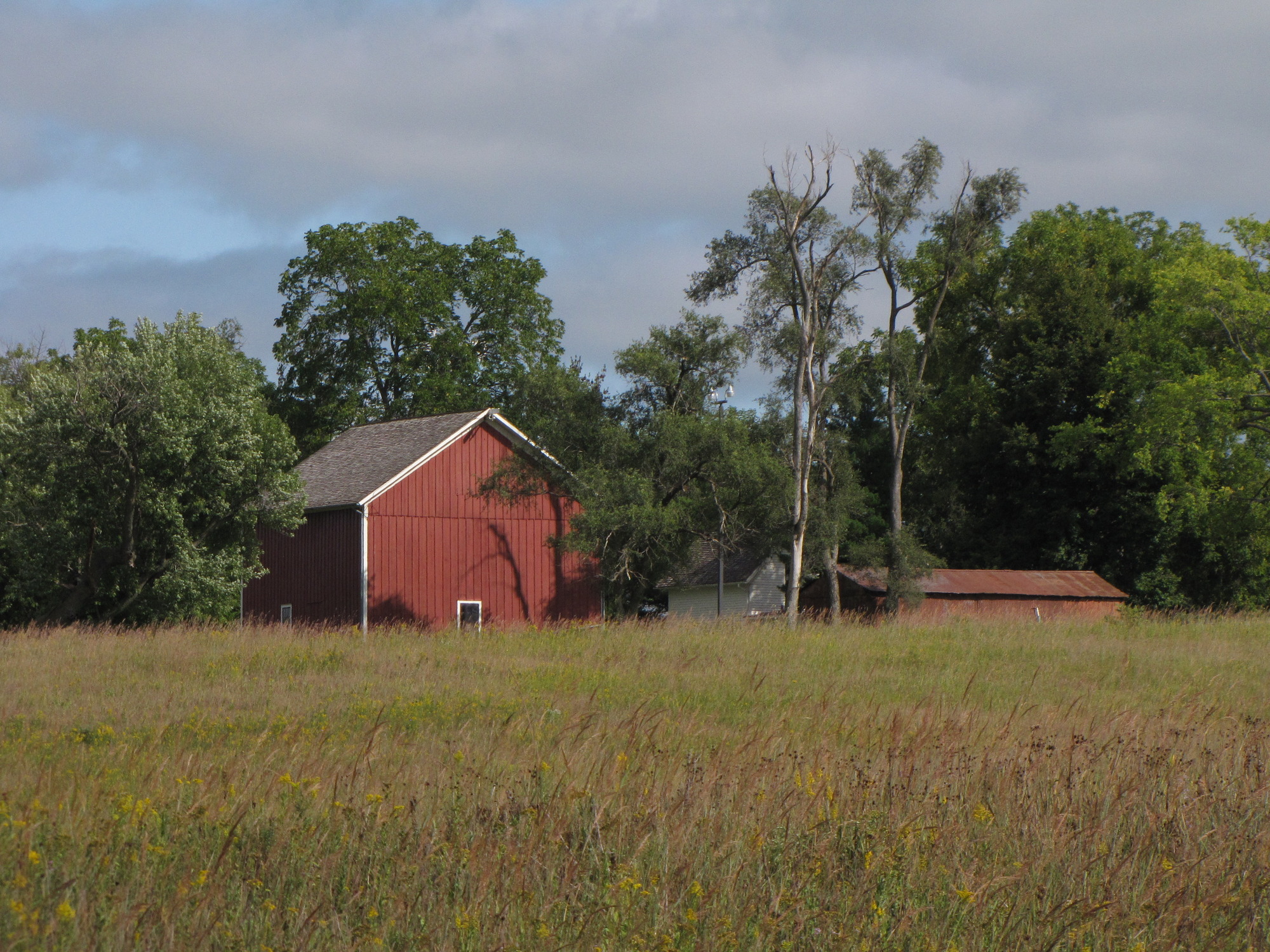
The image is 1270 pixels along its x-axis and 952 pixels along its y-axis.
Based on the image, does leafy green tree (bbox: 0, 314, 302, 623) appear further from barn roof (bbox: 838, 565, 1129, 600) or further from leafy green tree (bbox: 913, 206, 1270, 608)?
leafy green tree (bbox: 913, 206, 1270, 608)

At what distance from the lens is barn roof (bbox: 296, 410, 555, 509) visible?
32469 mm

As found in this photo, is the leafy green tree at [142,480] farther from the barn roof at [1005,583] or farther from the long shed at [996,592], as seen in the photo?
the barn roof at [1005,583]

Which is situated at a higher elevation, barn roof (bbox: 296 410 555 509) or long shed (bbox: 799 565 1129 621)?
barn roof (bbox: 296 410 555 509)

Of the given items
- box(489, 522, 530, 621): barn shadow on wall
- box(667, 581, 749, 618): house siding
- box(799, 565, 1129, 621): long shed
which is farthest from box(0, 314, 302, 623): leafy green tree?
box(667, 581, 749, 618): house siding

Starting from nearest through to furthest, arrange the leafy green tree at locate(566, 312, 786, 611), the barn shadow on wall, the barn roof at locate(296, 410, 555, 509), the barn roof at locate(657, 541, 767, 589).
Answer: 1. the leafy green tree at locate(566, 312, 786, 611)
2. the barn roof at locate(296, 410, 555, 509)
3. the barn shadow on wall
4. the barn roof at locate(657, 541, 767, 589)

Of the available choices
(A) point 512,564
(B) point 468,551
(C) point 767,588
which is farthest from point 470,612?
(C) point 767,588

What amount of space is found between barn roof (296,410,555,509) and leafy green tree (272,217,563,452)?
30.6 feet

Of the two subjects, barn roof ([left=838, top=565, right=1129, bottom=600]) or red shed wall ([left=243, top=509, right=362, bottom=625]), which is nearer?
red shed wall ([left=243, top=509, right=362, bottom=625])

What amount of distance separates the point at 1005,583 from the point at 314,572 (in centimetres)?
2224

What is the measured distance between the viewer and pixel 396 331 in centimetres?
4597

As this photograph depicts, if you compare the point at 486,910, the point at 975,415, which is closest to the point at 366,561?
the point at 975,415

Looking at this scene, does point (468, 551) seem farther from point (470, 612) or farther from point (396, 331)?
point (396, 331)

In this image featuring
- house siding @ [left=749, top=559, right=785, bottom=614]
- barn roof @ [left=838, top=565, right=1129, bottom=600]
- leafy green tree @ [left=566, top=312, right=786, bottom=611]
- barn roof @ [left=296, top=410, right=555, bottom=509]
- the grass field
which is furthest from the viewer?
house siding @ [left=749, top=559, right=785, bottom=614]

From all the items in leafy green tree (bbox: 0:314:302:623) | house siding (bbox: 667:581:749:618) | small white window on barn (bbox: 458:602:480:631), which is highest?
leafy green tree (bbox: 0:314:302:623)
